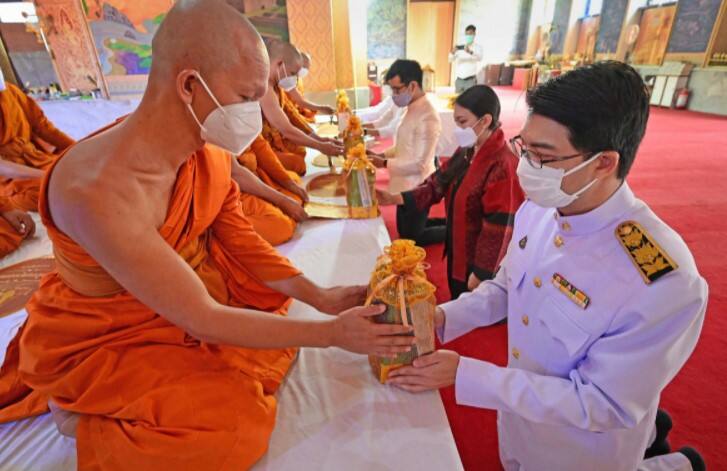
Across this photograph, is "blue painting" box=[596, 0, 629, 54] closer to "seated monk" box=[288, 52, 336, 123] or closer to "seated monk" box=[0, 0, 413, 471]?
"seated monk" box=[288, 52, 336, 123]

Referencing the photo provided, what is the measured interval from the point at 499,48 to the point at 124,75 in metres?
14.8

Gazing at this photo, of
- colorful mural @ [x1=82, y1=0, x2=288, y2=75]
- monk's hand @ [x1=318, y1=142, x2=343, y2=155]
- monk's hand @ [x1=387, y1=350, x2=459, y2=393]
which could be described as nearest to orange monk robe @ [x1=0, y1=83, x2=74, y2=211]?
monk's hand @ [x1=318, y1=142, x2=343, y2=155]

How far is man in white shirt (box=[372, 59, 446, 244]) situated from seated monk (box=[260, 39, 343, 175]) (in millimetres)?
654

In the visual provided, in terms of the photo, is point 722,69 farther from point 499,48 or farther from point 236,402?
point 236,402

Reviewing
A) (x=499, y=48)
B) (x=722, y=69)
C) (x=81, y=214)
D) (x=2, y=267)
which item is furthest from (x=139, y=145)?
(x=499, y=48)

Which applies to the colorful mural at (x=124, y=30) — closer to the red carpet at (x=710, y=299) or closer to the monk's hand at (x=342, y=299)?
the red carpet at (x=710, y=299)

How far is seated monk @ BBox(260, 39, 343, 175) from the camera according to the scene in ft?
11.0


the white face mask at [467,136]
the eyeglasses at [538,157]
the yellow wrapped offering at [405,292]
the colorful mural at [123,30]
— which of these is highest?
the colorful mural at [123,30]

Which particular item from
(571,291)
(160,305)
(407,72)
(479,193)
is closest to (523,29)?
(407,72)

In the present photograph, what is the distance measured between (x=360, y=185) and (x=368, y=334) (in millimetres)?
1587

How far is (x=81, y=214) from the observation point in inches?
36.4

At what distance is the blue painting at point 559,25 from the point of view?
14078mm

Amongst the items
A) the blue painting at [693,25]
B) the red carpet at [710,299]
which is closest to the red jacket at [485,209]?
the red carpet at [710,299]

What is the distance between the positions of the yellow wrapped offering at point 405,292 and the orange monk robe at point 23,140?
10.7 ft
